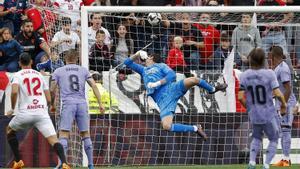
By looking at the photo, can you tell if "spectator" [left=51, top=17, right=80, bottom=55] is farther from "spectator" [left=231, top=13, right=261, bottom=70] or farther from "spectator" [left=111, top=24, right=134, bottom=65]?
"spectator" [left=231, top=13, right=261, bottom=70]

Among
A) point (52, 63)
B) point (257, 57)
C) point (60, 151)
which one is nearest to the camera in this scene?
point (257, 57)

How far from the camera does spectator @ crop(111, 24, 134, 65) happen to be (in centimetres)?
2280

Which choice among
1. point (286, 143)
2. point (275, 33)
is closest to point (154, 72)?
point (286, 143)

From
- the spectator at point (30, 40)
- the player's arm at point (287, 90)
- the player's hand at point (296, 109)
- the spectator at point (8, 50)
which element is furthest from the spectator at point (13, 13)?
the player's arm at point (287, 90)

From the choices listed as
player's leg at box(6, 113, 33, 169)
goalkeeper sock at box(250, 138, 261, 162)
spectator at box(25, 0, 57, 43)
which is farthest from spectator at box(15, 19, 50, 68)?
goalkeeper sock at box(250, 138, 261, 162)

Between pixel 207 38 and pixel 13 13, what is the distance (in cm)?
520

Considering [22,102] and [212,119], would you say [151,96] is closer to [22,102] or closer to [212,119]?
[212,119]

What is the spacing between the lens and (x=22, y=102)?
1800 cm

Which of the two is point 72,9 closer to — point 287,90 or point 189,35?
point 189,35

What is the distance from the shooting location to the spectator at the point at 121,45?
2280 centimetres

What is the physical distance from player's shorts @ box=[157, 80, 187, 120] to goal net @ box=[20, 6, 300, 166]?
144 centimetres

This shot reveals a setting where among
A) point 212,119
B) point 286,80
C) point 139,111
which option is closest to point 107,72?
point 139,111

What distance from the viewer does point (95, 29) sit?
23.0 meters

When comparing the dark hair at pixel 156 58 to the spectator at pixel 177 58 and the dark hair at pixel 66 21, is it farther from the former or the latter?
the dark hair at pixel 66 21
